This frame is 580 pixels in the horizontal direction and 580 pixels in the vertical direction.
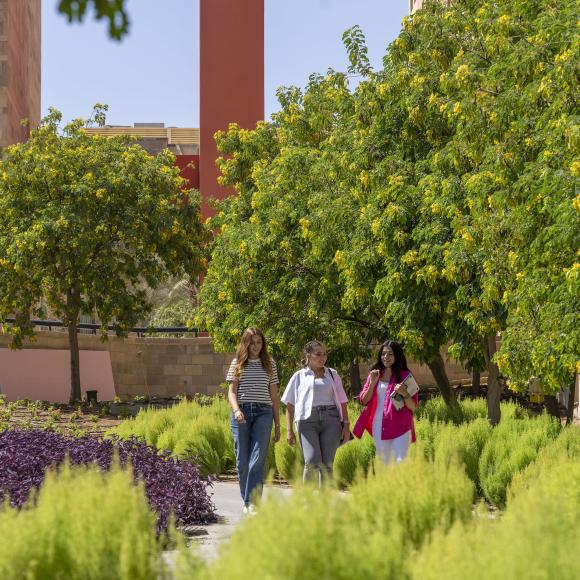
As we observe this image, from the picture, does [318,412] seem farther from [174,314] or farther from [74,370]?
[174,314]

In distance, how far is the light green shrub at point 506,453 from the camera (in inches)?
460

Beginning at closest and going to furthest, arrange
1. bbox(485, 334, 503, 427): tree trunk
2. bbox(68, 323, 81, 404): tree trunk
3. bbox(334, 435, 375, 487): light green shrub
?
bbox(334, 435, 375, 487): light green shrub < bbox(485, 334, 503, 427): tree trunk < bbox(68, 323, 81, 404): tree trunk

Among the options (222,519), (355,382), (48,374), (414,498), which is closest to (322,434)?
(222,519)

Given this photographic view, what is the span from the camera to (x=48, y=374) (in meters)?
37.7

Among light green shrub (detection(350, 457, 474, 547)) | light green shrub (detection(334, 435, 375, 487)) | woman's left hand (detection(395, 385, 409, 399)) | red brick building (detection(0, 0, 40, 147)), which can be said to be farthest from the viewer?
red brick building (detection(0, 0, 40, 147))

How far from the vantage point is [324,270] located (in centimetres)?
2220

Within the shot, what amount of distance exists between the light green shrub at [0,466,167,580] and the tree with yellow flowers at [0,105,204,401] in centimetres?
2534

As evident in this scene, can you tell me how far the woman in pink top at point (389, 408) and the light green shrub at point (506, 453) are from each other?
1702mm

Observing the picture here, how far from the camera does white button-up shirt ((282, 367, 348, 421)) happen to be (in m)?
10.2

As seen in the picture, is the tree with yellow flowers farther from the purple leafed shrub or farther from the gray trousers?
the gray trousers

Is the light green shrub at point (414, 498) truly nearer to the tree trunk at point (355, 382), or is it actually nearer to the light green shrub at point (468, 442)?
the light green shrub at point (468, 442)

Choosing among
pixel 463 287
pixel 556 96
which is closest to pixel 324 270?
pixel 463 287

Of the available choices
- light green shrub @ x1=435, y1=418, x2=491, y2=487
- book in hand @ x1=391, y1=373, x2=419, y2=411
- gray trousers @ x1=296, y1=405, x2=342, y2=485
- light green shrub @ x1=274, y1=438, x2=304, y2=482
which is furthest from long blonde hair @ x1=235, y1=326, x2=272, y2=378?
light green shrub @ x1=274, y1=438, x2=304, y2=482

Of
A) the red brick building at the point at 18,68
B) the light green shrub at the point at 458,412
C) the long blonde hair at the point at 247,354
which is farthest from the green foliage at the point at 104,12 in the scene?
Answer: the red brick building at the point at 18,68
